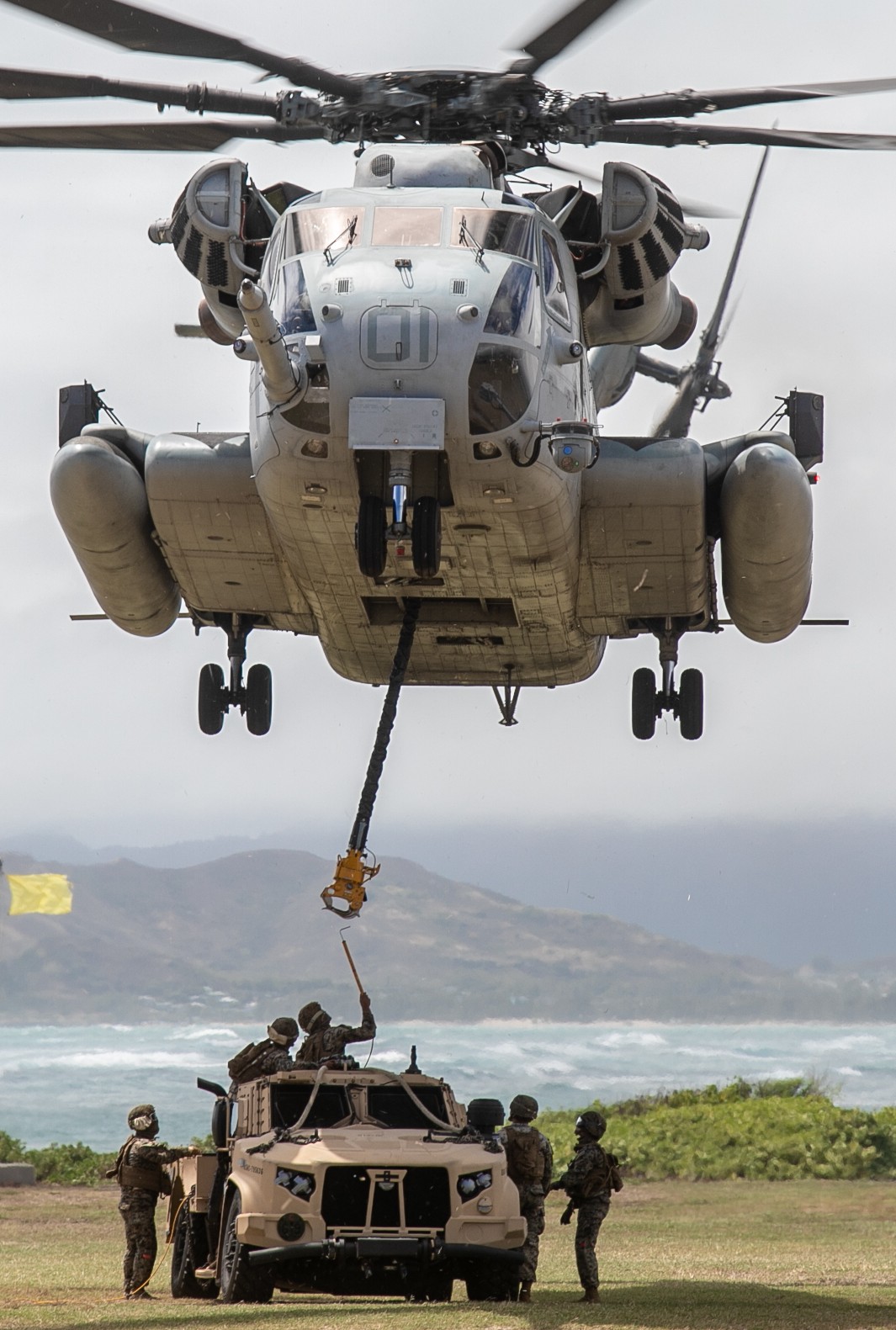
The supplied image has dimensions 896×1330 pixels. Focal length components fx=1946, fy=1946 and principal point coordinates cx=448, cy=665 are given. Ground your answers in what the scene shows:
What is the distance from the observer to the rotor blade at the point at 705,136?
48.8 feet

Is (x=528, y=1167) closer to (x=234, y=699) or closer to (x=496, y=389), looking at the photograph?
(x=496, y=389)

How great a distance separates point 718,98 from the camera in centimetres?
1478

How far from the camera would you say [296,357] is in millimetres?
12562

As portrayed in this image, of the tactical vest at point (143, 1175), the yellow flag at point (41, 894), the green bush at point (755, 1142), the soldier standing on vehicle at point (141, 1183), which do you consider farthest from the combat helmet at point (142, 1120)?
the green bush at point (755, 1142)

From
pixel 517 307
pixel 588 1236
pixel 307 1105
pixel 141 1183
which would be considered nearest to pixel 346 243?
pixel 517 307

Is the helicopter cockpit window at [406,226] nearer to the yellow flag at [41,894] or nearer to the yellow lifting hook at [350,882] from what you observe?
the yellow lifting hook at [350,882]

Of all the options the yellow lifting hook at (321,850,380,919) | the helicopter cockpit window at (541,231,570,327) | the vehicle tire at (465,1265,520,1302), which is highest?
the helicopter cockpit window at (541,231,570,327)

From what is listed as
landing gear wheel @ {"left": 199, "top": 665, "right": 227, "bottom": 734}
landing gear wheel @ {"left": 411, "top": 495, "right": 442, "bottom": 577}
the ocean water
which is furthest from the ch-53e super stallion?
the ocean water

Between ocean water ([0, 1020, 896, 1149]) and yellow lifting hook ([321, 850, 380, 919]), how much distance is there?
3125cm

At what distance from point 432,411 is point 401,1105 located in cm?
436

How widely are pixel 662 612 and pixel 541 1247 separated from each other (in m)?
5.90

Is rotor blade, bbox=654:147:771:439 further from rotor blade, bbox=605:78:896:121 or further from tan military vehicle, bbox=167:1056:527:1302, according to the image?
tan military vehicle, bbox=167:1056:527:1302

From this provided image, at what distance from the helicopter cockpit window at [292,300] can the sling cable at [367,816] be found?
3.16m

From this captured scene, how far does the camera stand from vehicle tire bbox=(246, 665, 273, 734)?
58.4 feet
